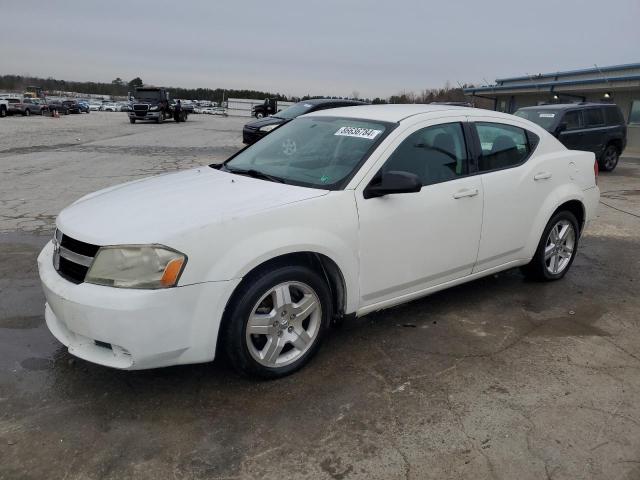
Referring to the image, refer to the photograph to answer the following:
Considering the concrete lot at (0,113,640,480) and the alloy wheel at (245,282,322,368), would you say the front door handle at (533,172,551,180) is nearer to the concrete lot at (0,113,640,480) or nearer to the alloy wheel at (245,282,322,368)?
the concrete lot at (0,113,640,480)

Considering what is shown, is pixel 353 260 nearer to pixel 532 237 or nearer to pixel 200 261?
pixel 200 261

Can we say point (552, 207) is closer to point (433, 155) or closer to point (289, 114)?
point (433, 155)

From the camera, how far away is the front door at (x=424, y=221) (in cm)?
348

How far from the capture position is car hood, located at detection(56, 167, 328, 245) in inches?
112

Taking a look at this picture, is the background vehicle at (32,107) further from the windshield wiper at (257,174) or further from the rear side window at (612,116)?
the windshield wiper at (257,174)

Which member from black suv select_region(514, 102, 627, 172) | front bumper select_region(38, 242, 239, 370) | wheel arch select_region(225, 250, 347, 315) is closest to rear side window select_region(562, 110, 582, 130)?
A: black suv select_region(514, 102, 627, 172)

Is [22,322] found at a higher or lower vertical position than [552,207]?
lower

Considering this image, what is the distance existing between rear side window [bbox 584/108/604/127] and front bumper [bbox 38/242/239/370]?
42.2ft

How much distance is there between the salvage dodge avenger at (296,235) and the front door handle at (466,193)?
11 mm

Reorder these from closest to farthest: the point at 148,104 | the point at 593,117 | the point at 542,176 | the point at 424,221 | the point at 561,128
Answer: the point at 424,221, the point at 542,176, the point at 561,128, the point at 593,117, the point at 148,104

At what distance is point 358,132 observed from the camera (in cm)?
384

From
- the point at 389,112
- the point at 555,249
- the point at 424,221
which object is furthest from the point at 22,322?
the point at 555,249

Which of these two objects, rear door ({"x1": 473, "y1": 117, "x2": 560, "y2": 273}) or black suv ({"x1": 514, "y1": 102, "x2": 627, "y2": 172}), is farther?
black suv ({"x1": 514, "y1": 102, "x2": 627, "y2": 172})

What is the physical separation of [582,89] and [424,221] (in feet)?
88.9
